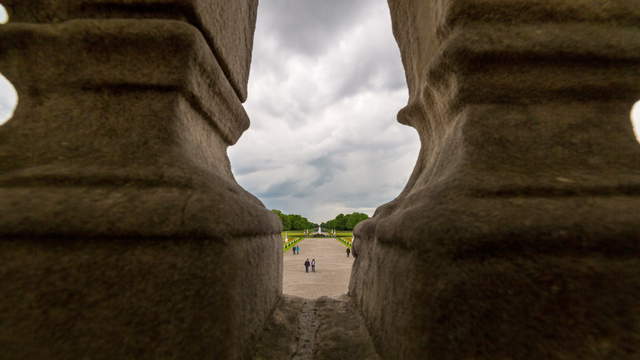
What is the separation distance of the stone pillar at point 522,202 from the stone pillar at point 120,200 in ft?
2.33

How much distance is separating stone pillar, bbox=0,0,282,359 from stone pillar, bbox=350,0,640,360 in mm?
711

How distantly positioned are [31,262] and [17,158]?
594 mm

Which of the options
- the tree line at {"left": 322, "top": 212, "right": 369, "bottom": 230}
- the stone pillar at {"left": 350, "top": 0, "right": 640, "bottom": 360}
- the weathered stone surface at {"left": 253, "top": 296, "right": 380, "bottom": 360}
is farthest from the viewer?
the tree line at {"left": 322, "top": 212, "right": 369, "bottom": 230}

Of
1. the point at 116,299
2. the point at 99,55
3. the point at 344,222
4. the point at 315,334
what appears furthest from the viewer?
the point at 344,222

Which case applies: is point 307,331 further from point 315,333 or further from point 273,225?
point 273,225

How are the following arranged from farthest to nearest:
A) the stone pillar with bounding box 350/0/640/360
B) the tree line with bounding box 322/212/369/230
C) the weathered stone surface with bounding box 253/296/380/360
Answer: the tree line with bounding box 322/212/369/230
the weathered stone surface with bounding box 253/296/380/360
the stone pillar with bounding box 350/0/640/360

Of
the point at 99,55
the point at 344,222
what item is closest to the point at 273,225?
the point at 99,55

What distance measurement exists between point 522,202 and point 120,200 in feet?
4.99

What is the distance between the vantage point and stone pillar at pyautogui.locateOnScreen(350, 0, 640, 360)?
92 centimetres

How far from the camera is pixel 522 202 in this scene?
1062mm

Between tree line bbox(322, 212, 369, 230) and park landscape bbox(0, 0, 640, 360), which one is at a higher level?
tree line bbox(322, 212, 369, 230)

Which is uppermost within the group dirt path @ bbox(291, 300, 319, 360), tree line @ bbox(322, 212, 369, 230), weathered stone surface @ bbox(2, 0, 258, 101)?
tree line @ bbox(322, 212, 369, 230)

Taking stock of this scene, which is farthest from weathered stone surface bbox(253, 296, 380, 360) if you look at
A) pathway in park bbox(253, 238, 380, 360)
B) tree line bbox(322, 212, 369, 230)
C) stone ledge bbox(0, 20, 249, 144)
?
tree line bbox(322, 212, 369, 230)

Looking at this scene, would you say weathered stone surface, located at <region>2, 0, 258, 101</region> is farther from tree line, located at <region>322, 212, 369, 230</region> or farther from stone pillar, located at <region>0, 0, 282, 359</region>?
tree line, located at <region>322, 212, 369, 230</region>
